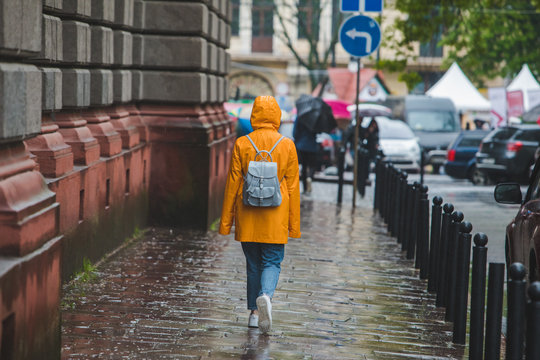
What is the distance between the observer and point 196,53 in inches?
464

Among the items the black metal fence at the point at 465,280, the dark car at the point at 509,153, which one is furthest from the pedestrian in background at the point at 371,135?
the black metal fence at the point at 465,280

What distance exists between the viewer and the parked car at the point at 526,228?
257 inches

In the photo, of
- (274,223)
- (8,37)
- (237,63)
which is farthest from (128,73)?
(237,63)

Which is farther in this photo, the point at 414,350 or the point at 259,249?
the point at 259,249

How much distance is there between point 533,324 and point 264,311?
8.46 feet

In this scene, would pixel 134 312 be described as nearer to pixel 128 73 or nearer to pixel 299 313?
pixel 299 313

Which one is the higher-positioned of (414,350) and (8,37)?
(8,37)

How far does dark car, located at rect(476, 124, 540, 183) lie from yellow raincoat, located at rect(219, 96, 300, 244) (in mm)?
18847

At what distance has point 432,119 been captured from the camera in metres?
36.8

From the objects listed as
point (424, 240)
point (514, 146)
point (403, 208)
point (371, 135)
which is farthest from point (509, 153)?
point (424, 240)

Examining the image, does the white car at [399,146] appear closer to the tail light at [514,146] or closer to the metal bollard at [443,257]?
the tail light at [514,146]

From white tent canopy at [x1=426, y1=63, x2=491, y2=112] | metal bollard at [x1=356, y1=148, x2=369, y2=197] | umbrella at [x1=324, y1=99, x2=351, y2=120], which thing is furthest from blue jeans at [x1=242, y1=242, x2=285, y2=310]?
white tent canopy at [x1=426, y1=63, x2=491, y2=112]

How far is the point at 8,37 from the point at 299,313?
12.2 ft

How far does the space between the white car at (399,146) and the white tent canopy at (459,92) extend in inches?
291
